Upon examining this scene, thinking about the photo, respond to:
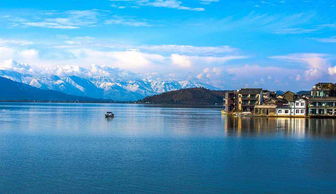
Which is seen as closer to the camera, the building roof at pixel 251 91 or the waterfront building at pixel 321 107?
the waterfront building at pixel 321 107

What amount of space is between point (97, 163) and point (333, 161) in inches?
716

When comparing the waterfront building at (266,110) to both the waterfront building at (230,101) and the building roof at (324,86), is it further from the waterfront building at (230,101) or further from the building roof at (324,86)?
the waterfront building at (230,101)

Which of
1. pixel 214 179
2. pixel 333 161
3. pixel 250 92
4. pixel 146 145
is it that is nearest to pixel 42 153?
pixel 146 145

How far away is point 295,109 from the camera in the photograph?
4016 inches

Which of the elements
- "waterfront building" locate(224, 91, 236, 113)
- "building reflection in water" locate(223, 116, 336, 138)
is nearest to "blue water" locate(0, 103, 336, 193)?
"building reflection in water" locate(223, 116, 336, 138)

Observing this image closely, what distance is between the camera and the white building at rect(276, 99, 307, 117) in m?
101

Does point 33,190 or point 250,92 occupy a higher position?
point 250,92

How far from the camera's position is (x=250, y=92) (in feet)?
387

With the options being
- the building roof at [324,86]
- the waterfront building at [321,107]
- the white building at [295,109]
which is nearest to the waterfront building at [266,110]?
the white building at [295,109]

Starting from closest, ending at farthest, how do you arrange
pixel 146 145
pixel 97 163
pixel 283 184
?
Answer: pixel 283 184 → pixel 97 163 → pixel 146 145

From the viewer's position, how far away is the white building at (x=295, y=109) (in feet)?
332

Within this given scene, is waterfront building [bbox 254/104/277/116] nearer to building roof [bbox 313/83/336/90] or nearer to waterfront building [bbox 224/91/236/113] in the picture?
building roof [bbox 313/83/336/90]

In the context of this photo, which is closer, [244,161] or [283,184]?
[283,184]

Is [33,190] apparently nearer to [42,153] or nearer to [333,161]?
[42,153]
